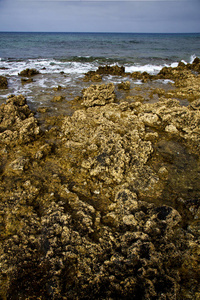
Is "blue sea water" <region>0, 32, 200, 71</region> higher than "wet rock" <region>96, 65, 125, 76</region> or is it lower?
higher

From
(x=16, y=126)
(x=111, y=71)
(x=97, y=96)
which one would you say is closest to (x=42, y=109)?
(x=16, y=126)

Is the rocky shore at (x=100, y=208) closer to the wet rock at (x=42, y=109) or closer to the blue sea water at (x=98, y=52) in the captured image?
the wet rock at (x=42, y=109)

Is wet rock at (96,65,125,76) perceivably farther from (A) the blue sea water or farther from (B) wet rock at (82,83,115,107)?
(B) wet rock at (82,83,115,107)

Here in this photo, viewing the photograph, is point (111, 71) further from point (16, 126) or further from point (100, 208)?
point (100, 208)

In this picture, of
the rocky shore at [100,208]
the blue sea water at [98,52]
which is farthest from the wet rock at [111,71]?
the rocky shore at [100,208]

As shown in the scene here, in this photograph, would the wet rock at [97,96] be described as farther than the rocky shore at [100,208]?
Yes

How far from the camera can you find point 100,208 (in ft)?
9.48

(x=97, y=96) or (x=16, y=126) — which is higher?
(x=97, y=96)

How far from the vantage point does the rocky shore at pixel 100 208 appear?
6.31 feet

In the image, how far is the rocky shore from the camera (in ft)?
6.31

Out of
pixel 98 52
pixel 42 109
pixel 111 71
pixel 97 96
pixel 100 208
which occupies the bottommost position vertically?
pixel 100 208

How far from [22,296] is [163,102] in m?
6.85

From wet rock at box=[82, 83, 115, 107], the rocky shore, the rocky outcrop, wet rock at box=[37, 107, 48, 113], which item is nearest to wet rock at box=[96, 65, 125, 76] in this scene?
wet rock at box=[82, 83, 115, 107]

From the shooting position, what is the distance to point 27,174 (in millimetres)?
3527
